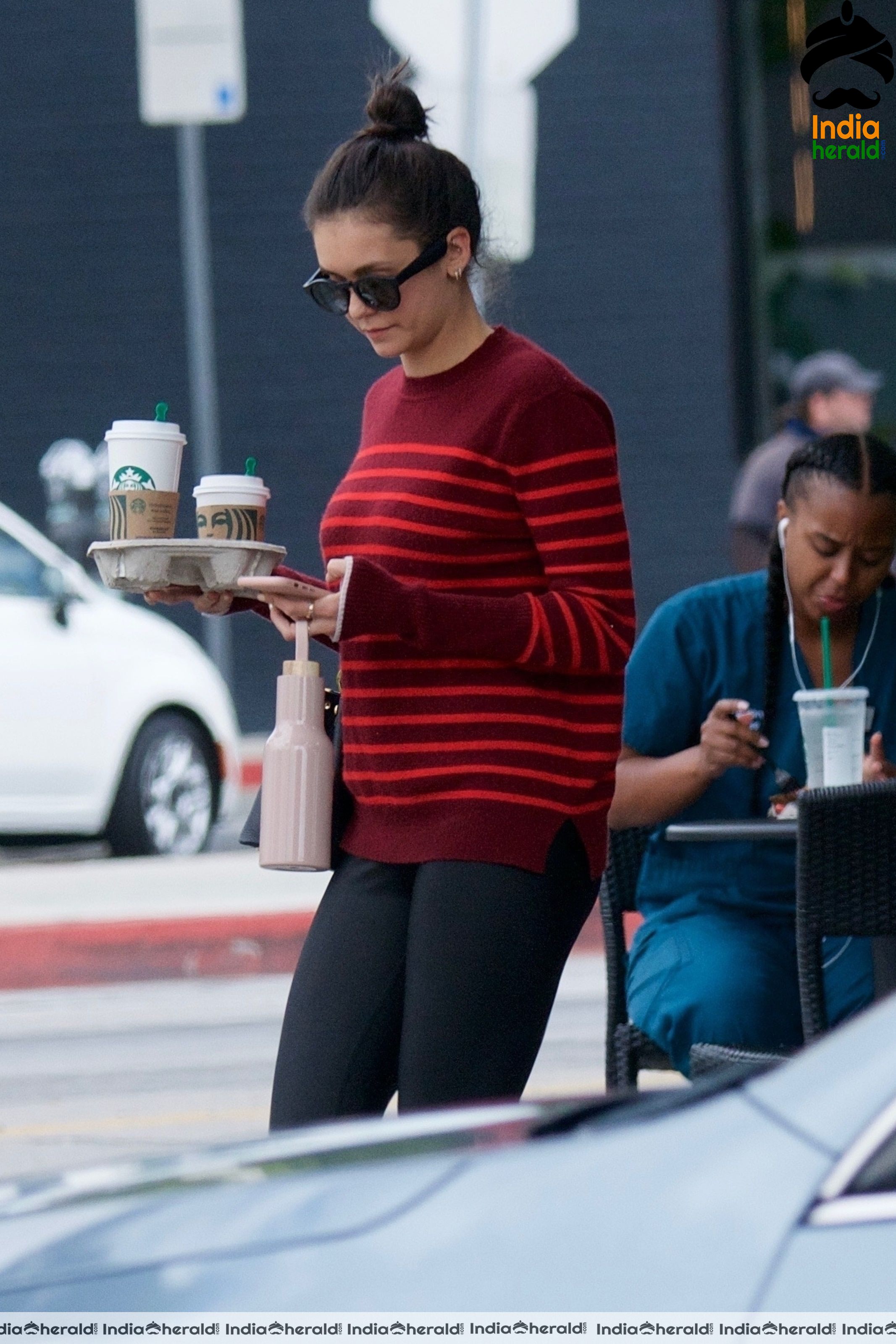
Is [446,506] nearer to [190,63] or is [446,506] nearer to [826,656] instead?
[826,656]

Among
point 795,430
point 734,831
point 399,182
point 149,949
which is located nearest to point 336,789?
point 399,182

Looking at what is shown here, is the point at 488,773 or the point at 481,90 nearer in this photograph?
the point at 488,773

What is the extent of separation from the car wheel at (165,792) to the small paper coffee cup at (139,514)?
25.0 ft

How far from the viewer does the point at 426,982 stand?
2.78 metres

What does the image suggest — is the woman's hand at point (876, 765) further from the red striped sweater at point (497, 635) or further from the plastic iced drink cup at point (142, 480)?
the plastic iced drink cup at point (142, 480)

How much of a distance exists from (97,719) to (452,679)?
767 cm

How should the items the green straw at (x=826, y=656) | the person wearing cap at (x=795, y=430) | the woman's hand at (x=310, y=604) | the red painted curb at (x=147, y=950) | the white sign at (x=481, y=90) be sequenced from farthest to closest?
the white sign at (x=481, y=90) → the red painted curb at (x=147, y=950) → the person wearing cap at (x=795, y=430) → the green straw at (x=826, y=656) → the woman's hand at (x=310, y=604)

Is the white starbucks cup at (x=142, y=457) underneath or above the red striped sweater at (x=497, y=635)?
above

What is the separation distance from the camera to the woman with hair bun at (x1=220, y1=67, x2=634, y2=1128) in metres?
2.77

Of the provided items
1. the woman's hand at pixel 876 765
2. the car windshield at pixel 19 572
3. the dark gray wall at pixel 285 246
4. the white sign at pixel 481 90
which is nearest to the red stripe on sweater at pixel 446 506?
the woman's hand at pixel 876 765

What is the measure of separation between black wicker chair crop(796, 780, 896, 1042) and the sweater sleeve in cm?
85

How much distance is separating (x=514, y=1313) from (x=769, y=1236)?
0.63 feet

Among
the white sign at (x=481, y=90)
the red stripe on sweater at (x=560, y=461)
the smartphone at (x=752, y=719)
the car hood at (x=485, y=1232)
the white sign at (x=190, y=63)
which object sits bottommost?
the car hood at (x=485, y=1232)

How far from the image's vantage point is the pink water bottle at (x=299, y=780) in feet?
9.50
